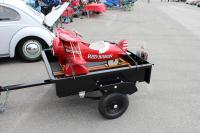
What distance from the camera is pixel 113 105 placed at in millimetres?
3998

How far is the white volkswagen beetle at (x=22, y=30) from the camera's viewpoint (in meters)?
6.16

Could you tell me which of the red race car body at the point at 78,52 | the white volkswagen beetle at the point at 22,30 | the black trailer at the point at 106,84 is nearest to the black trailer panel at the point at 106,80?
the black trailer at the point at 106,84

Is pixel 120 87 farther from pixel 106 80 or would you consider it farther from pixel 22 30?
pixel 22 30

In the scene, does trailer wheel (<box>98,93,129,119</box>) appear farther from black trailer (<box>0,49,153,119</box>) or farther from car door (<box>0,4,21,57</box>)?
car door (<box>0,4,21,57</box>)

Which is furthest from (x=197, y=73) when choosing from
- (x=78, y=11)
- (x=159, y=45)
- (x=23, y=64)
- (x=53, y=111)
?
(x=78, y=11)

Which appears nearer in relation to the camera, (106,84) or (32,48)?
(106,84)

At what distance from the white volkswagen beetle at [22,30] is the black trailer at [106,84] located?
2360 mm

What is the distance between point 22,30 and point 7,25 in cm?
36

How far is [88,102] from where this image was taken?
15.1 ft

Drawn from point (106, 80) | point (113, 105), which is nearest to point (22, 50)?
point (106, 80)

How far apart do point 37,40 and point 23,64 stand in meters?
0.68

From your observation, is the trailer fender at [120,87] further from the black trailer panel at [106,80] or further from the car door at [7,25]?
the car door at [7,25]

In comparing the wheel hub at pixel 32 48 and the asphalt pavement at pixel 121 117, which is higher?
the wheel hub at pixel 32 48

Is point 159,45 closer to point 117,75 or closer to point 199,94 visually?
point 199,94
